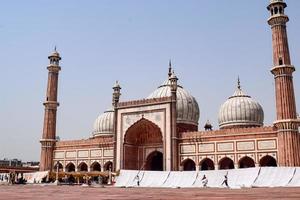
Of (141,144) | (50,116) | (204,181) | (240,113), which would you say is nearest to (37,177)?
(50,116)

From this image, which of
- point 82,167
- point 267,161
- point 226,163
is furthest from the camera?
point 82,167

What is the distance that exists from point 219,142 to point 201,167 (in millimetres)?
2401

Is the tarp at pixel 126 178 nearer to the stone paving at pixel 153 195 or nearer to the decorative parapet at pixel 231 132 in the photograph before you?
the decorative parapet at pixel 231 132

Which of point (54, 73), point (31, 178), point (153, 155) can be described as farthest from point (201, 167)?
point (54, 73)

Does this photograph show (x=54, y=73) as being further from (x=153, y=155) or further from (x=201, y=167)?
(x=201, y=167)

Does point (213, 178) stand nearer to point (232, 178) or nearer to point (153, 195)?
point (232, 178)

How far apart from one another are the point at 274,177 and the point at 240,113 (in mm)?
13876

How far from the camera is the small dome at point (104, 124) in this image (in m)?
37.1

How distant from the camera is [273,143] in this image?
24.4m

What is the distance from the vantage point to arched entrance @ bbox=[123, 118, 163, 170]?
29828mm

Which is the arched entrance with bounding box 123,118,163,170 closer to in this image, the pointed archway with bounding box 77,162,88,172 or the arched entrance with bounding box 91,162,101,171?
the arched entrance with bounding box 91,162,101,171

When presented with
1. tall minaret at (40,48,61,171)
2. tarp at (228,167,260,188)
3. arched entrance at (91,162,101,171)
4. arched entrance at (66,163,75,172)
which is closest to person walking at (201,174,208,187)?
tarp at (228,167,260,188)

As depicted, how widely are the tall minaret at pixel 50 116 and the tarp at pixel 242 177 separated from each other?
2036 cm

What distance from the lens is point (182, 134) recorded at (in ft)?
91.5
